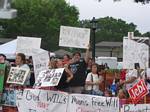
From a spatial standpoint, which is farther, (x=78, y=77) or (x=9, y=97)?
(x=78, y=77)

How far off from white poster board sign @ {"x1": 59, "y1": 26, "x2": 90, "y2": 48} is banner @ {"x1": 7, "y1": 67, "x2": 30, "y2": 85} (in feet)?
10.7

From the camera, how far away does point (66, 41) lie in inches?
648

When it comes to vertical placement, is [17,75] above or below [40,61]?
below

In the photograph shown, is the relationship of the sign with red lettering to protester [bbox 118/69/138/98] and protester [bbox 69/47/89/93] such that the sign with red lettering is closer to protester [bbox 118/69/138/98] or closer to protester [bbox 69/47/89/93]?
protester [bbox 69/47/89/93]

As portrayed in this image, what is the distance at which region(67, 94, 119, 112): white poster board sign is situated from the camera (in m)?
10.9

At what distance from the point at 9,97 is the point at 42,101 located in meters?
1.08

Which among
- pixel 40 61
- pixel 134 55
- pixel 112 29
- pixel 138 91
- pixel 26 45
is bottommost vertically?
pixel 138 91

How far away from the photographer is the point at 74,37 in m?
16.2

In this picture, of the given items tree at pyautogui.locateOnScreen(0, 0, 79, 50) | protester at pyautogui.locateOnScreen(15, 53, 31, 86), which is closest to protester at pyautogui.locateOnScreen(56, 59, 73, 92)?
protester at pyautogui.locateOnScreen(15, 53, 31, 86)

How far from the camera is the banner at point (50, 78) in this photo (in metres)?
12.0

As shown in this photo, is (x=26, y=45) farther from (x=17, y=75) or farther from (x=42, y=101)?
(x=42, y=101)

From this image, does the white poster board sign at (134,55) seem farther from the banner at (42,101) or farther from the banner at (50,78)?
the banner at (42,101)

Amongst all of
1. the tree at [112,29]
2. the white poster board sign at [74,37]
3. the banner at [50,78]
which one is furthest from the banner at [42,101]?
the tree at [112,29]

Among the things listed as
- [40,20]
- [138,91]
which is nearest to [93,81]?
[138,91]
